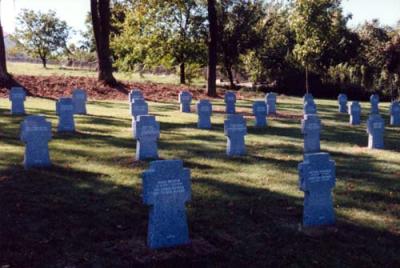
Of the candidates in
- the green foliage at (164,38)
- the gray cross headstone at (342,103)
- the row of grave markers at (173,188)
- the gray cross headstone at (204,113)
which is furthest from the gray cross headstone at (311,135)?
the green foliage at (164,38)

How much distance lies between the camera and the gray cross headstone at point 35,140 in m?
10.1

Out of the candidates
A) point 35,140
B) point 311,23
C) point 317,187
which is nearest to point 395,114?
point 311,23

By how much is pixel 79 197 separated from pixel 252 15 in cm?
3272

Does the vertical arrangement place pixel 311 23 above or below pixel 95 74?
above

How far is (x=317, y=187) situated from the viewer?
23.8 ft

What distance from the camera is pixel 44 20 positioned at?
2638 inches

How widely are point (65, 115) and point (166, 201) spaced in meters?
9.21

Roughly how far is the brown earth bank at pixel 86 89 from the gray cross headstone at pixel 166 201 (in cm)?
2026

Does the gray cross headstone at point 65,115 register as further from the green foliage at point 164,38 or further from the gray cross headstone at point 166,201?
the green foliage at point 164,38

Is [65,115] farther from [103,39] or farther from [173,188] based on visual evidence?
[103,39]

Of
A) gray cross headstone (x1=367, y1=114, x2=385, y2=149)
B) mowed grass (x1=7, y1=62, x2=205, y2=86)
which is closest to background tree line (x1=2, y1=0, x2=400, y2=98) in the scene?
mowed grass (x1=7, y1=62, x2=205, y2=86)

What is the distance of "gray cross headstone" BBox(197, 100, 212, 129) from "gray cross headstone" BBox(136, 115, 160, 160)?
5254 millimetres

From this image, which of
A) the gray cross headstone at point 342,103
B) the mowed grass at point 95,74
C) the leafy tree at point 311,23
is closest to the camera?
the gray cross headstone at point 342,103

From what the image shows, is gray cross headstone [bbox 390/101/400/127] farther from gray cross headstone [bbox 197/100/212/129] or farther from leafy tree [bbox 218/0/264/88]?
leafy tree [bbox 218/0/264/88]
